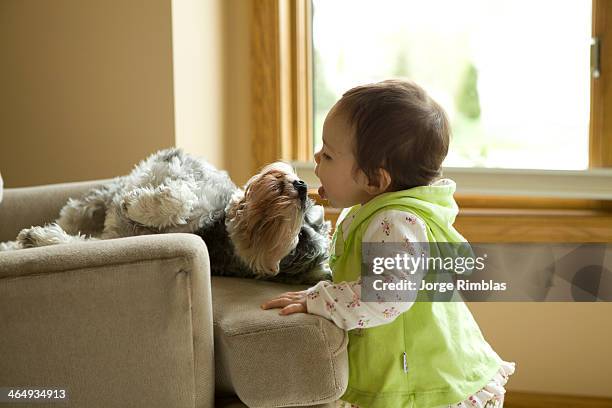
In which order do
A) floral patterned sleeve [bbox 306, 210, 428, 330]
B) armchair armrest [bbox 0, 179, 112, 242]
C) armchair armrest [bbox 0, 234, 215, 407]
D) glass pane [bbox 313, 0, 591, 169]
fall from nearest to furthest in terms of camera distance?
Answer: armchair armrest [bbox 0, 234, 215, 407]
floral patterned sleeve [bbox 306, 210, 428, 330]
armchair armrest [bbox 0, 179, 112, 242]
glass pane [bbox 313, 0, 591, 169]

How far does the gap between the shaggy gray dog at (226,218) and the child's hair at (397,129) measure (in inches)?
7.1

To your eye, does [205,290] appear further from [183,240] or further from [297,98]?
[297,98]

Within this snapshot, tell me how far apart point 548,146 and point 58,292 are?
1.76 metres

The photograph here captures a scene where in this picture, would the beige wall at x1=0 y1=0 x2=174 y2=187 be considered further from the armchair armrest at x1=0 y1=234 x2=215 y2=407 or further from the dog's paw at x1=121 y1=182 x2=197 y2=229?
the armchair armrest at x1=0 y1=234 x2=215 y2=407

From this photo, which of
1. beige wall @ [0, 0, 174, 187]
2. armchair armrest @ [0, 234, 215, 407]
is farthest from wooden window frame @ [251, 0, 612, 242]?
armchair armrest @ [0, 234, 215, 407]

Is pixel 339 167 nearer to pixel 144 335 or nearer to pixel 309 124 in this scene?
pixel 144 335

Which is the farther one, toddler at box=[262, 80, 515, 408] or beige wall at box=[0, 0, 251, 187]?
beige wall at box=[0, 0, 251, 187]

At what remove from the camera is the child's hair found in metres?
1.47

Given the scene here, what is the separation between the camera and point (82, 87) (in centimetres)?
256

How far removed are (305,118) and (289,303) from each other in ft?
4.51

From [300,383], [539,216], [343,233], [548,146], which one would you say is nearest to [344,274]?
[343,233]

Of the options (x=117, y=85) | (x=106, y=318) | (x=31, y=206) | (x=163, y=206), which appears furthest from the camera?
(x=117, y=85)

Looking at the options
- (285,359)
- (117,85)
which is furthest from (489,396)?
(117,85)

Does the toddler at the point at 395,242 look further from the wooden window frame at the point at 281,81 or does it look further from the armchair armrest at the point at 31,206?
the wooden window frame at the point at 281,81
